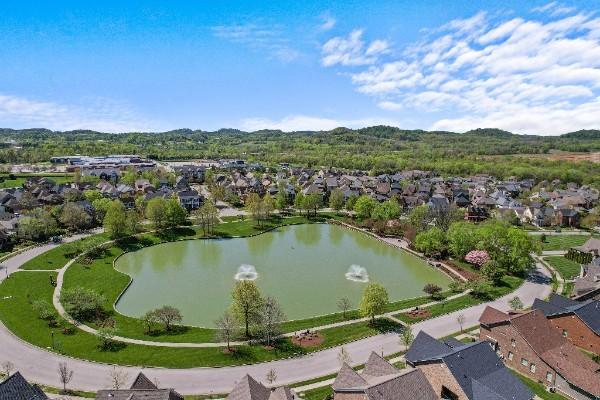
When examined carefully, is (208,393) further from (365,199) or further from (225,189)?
(225,189)

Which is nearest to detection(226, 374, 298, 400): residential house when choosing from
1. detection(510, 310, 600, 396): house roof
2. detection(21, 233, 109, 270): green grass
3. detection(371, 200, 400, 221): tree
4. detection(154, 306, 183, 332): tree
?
detection(154, 306, 183, 332): tree

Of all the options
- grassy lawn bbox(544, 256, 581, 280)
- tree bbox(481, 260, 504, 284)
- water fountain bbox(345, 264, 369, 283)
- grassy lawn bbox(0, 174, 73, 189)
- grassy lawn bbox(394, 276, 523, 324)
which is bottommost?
water fountain bbox(345, 264, 369, 283)

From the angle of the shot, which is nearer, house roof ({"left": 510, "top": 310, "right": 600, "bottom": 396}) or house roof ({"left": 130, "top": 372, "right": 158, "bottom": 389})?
house roof ({"left": 130, "top": 372, "right": 158, "bottom": 389})

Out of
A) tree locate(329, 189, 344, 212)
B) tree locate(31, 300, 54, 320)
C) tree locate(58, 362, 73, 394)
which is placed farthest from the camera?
tree locate(329, 189, 344, 212)

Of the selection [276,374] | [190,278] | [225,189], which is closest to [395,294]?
[276,374]

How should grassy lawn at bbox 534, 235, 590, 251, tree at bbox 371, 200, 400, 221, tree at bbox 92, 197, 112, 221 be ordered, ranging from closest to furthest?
grassy lawn at bbox 534, 235, 590, 251 → tree at bbox 92, 197, 112, 221 → tree at bbox 371, 200, 400, 221

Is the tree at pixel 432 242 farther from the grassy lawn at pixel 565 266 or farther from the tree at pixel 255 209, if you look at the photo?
the tree at pixel 255 209

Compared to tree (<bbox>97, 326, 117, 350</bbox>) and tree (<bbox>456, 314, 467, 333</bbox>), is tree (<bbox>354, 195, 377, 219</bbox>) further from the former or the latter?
tree (<bbox>97, 326, 117, 350</bbox>)
